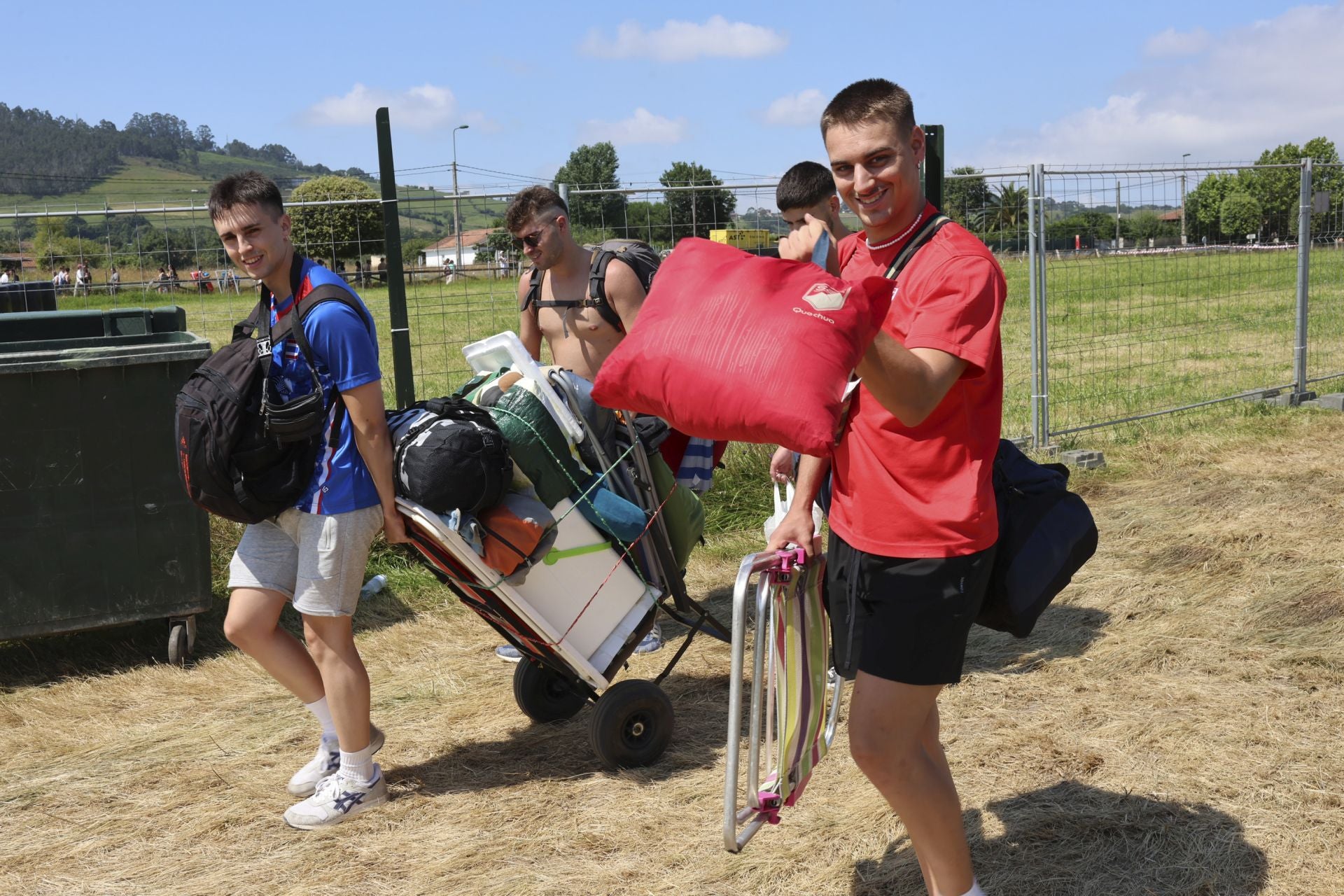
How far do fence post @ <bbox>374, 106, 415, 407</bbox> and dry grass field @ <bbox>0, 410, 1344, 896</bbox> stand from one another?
1.12 meters

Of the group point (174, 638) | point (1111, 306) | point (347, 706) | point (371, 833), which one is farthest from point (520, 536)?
point (1111, 306)

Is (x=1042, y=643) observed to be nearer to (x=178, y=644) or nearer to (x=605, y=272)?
(x=605, y=272)

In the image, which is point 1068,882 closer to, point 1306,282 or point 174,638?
point 174,638

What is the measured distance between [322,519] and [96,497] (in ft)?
6.38

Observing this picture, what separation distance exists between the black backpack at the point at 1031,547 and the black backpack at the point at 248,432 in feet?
6.50

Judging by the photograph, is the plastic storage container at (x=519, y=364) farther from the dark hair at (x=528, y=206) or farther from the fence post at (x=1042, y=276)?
the fence post at (x=1042, y=276)

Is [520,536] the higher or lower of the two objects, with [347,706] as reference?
higher

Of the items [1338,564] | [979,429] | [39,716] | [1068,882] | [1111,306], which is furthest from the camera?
[1111,306]

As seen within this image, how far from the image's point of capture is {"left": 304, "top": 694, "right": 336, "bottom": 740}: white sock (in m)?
3.77

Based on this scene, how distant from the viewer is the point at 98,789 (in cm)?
393

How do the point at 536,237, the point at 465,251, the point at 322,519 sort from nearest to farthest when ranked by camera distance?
the point at 322,519 → the point at 536,237 → the point at 465,251

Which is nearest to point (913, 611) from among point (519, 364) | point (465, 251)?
point (519, 364)

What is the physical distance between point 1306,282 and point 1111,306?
157 centimetres

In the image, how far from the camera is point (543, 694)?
4.38m
